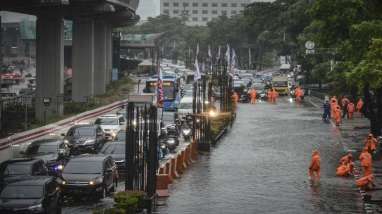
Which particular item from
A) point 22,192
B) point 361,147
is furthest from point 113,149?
point 361,147

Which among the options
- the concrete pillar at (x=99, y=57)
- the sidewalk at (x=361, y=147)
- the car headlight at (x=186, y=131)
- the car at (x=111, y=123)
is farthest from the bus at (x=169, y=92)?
the car headlight at (x=186, y=131)

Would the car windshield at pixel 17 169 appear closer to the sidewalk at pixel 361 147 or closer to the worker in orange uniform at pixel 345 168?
the sidewalk at pixel 361 147

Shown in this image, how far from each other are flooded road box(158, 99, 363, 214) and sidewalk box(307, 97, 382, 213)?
383 mm

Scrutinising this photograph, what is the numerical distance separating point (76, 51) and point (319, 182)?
45.3m

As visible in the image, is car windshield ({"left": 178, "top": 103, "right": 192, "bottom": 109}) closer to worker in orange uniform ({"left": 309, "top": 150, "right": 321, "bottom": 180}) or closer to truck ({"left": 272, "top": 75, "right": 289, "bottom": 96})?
worker in orange uniform ({"left": 309, "top": 150, "right": 321, "bottom": 180})

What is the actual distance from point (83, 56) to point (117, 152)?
41.5 metres

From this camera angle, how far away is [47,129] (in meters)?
50.2

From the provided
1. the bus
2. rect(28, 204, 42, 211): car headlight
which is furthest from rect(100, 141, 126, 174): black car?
the bus

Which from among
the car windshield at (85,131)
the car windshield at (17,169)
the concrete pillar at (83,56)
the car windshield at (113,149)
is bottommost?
the car windshield at (17,169)

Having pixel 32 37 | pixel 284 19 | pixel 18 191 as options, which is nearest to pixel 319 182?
pixel 18 191

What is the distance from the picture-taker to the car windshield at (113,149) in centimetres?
3381

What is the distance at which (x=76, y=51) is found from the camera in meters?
74.4

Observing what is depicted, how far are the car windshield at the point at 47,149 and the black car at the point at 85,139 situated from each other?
382 centimetres

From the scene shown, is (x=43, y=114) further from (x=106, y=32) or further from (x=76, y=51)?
(x=106, y=32)
